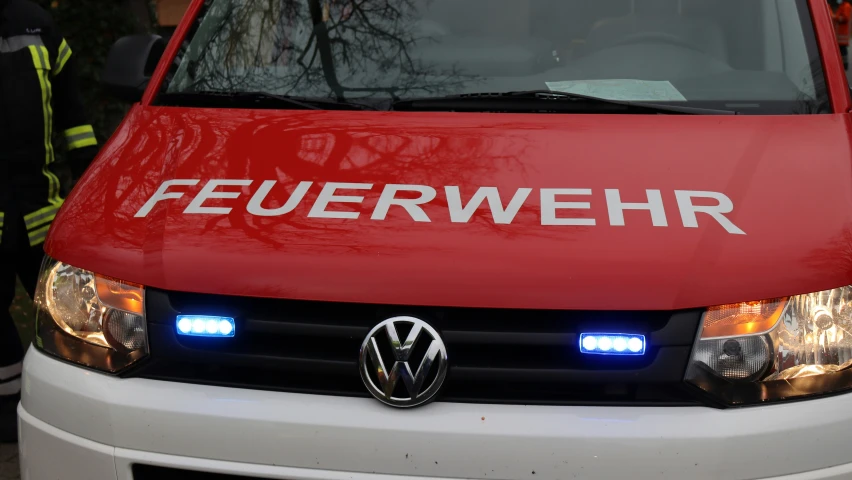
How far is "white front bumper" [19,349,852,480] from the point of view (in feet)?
6.64

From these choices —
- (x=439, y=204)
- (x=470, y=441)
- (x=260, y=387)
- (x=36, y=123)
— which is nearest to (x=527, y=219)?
(x=439, y=204)

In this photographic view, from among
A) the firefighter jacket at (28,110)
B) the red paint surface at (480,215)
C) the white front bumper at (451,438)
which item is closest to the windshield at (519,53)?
the red paint surface at (480,215)

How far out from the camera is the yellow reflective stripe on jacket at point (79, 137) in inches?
174

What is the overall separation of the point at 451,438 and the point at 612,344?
1.26 ft

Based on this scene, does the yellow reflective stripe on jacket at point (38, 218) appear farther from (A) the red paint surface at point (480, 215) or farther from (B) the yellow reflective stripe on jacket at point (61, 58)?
(A) the red paint surface at point (480, 215)

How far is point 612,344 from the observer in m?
2.13

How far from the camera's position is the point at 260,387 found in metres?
2.21

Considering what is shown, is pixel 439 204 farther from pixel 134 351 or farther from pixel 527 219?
pixel 134 351

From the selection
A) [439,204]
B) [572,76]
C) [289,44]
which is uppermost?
[289,44]

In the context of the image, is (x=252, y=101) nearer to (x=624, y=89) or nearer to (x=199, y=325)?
(x=199, y=325)

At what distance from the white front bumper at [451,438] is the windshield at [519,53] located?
3.50ft

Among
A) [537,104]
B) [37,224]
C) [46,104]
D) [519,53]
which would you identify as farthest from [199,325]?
[46,104]

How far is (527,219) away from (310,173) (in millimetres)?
572

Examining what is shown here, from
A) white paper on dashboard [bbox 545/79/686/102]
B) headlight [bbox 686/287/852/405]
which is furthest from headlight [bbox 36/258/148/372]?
white paper on dashboard [bbox 545/79/686/102]
